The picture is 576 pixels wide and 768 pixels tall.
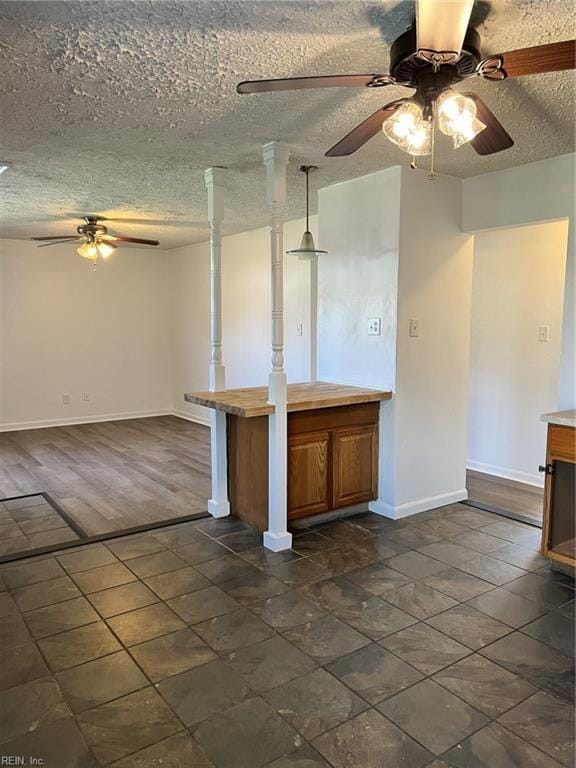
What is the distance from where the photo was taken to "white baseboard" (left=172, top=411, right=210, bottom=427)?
7.06 metres

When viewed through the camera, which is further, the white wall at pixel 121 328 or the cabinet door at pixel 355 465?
the white wall at pixel 121 328

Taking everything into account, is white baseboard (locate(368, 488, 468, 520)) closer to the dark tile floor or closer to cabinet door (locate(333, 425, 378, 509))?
cabinet door (locate(333, 425, 378, 509))

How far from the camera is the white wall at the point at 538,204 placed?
10.3 feet

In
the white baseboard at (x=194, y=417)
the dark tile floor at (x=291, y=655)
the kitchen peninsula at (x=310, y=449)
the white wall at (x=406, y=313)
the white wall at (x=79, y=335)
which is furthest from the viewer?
the white baseboard at (x=194, y=417)

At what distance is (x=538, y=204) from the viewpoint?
11.1ft

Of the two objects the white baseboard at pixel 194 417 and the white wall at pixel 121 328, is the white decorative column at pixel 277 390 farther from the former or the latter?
the white baseboard at pixel 194 417

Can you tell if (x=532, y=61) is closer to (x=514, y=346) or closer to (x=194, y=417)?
(x=514, y=346)

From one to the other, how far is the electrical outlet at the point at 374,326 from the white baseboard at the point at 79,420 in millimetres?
4689

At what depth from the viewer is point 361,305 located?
3842 millimetres

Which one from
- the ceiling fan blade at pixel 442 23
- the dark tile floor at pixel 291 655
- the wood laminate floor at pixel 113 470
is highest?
the ceiling fan blade at pixel 442 23

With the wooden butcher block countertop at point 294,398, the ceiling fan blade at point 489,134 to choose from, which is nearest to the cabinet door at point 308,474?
the wooden butcher block countertop at point 294,398

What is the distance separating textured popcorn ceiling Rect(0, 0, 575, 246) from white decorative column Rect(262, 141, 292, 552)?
28 centimetres

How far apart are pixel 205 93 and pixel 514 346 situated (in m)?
3.24

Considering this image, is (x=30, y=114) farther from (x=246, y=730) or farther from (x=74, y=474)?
(x=74, y=474)
